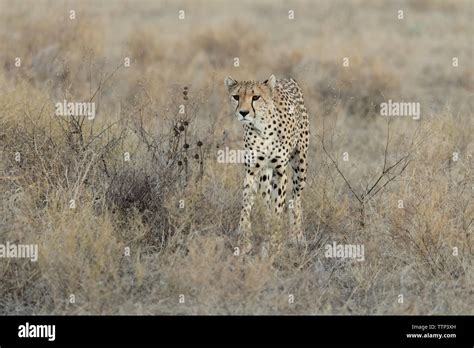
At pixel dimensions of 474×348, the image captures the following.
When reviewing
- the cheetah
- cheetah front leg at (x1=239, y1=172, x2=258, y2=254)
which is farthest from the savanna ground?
the cheetah

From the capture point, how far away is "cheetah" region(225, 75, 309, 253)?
21.2 feet

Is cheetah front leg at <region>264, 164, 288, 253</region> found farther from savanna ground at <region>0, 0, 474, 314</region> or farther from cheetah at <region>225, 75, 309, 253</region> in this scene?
savanna ground at <region>0, 0, 474, 314</region>

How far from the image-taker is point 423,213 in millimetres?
6539

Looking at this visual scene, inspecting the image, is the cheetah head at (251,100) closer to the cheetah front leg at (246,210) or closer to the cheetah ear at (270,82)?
the cheetah ear at (270,82)

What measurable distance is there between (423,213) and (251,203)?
45.2 inches

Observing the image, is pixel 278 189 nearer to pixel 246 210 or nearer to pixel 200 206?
pixel 246 210

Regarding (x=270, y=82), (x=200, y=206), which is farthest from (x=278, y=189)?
(x=270, y=82)

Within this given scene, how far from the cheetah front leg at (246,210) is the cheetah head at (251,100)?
391 millimetres

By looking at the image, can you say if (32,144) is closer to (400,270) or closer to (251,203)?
(251,203)

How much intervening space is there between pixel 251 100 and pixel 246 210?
2.46ft

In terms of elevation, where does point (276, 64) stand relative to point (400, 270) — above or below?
above

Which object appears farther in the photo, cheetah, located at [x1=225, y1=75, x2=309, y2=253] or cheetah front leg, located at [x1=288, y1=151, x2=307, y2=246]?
cheetah front leg, located at [x1=288, y1=151, x2=307, y2=246]
